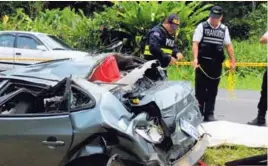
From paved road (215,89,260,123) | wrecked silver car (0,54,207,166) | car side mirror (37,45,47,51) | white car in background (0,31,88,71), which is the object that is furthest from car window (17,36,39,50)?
wrecked silver car (0,54,207,166)

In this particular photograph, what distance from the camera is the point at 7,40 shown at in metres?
14.7

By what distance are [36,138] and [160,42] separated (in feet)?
11.7

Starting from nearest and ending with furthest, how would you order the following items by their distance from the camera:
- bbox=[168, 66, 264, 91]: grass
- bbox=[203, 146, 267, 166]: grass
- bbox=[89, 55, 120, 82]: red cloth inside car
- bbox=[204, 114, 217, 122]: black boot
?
bbox=[89, 55, 120, 82]: red cloth inside car, bbox=[203, 146, 267, 166]: grass, bbox=[204, 114, 217, 122]: black boot, bbox=[168, 66, 264, 91]: grass

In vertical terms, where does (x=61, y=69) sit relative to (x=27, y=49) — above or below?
above

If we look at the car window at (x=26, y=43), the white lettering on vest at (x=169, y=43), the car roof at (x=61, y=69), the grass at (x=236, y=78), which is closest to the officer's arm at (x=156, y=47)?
the white lettering on vest at (x=169, y=43)

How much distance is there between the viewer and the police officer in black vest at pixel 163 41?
7.48 metres

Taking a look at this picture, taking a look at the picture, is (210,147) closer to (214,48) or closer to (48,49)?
(214,48)

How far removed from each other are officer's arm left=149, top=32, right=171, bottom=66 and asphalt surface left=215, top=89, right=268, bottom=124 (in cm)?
151

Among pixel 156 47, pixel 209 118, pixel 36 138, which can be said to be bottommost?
pixel 209 118

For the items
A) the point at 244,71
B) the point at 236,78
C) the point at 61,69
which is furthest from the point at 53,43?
the point at 61,69

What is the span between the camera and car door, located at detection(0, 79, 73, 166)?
4.27 meters

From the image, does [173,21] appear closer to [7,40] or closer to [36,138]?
[36,138]

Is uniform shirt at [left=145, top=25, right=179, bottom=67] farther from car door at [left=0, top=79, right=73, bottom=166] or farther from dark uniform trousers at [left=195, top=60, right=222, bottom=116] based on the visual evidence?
car door at [left=0, top=79, right=73, bottom=166]

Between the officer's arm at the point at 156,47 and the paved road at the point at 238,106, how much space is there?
1547 millimetres
